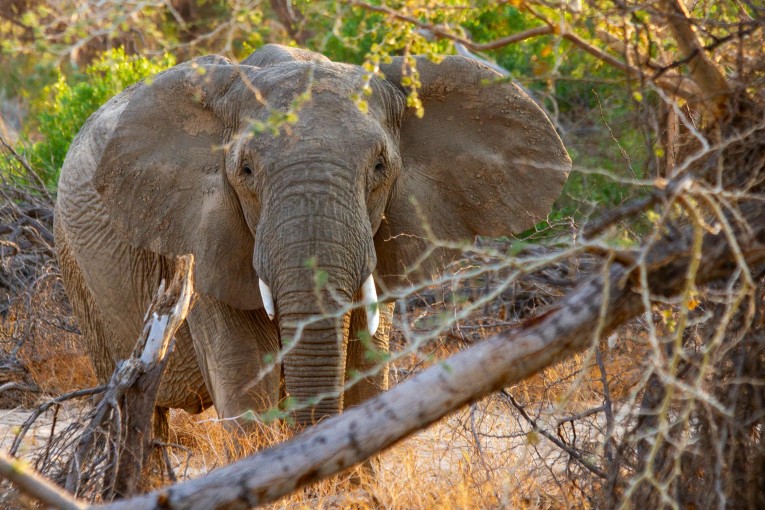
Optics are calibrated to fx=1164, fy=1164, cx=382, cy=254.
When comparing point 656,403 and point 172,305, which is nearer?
point 656,403

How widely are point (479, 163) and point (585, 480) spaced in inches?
66.5

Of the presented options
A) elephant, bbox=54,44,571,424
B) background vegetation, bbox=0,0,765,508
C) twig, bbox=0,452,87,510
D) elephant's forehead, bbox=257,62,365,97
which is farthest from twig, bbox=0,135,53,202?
twig, bbox=0,452,87,510

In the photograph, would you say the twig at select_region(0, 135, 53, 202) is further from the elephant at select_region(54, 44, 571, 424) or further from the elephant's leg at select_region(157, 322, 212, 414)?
the elephant's leg at select_region(157, 322, 212, 414)

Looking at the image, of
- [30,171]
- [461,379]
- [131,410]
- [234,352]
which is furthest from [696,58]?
[30,171]

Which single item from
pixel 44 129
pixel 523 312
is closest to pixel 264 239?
pixel 523 312

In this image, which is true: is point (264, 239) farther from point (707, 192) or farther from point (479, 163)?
point (707, 192)

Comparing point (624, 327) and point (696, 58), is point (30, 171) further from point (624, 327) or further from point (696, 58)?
point (696, 58)

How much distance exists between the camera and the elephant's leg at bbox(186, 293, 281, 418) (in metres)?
4.87

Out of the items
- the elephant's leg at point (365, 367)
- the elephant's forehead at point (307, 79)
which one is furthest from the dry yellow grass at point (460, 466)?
the elephant's forehead at point (307, 79)

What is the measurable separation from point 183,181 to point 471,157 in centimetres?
128

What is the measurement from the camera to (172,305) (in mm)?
4035

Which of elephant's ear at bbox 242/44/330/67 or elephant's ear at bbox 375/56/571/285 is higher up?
elephant's ear at bbox 242/44/330/67

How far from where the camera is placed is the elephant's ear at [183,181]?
4.88 m

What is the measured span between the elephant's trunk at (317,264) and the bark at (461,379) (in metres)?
1.65
